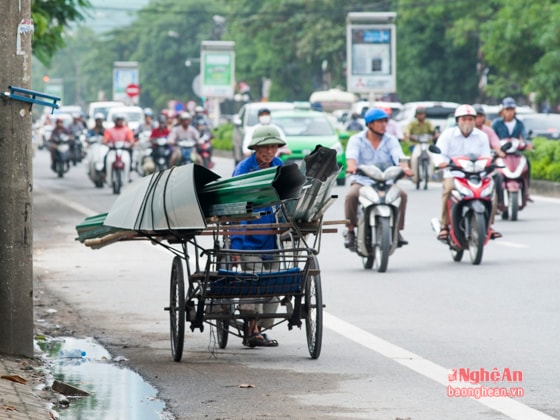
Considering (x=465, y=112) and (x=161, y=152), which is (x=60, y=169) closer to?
(x=161, y=152)

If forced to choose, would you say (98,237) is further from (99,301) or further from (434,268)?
(434,268)

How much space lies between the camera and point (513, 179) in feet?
73.6

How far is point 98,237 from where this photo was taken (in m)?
10.4

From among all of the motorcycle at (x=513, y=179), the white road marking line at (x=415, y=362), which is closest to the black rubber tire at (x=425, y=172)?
the motorcycle at (x=513, y=179)

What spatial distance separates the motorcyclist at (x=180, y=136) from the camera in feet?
104

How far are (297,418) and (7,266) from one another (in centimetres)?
270

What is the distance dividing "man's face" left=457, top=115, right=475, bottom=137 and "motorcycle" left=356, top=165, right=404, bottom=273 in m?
1.26

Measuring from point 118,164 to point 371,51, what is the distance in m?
23.7

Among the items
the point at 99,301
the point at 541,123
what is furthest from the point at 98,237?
the point at 541,123

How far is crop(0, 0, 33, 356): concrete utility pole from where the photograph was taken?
31.0 feet

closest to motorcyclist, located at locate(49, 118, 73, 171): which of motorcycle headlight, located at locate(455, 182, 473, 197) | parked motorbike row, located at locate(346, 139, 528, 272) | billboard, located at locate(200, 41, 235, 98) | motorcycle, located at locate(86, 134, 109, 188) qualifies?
motorcycle, located at locate(86, 134, 109, 188)

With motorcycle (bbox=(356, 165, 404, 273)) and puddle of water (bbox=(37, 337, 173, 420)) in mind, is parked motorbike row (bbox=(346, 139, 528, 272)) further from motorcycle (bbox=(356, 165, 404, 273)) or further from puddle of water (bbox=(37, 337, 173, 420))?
puddle of water (bbox=(37, 337, 173, 420))

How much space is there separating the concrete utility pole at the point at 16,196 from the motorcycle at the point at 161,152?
23.1 meters

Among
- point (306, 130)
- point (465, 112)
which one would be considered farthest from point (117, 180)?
point (465, 112)
